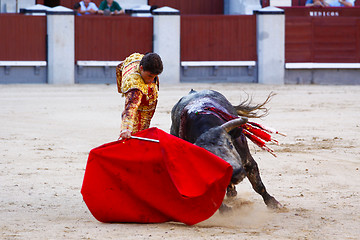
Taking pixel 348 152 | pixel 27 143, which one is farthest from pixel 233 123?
pixel 27 143

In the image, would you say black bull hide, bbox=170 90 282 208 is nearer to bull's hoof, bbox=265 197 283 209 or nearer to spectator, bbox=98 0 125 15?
bull's hoof, bbox=265 197 283 209

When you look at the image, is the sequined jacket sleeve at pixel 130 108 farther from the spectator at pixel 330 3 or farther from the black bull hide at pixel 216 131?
the spectator at pixel 330 3

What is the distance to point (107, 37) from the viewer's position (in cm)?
1174

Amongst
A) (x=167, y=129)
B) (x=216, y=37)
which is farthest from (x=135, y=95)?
(x=216, y=37)

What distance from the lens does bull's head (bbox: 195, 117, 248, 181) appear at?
3.14 metres

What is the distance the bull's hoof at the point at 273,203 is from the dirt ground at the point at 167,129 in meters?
0.04

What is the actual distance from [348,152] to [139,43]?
7.01m

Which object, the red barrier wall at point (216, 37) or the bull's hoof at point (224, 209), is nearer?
the bull's hoof at point (224, 209)

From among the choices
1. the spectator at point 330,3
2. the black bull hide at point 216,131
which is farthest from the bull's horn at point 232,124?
the spectator at point 330,3

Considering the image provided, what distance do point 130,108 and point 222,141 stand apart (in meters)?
0.45

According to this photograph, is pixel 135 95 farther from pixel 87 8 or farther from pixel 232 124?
pixel 87 8

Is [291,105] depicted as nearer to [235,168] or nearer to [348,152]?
[348,152]

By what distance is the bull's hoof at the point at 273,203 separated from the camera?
3562 mm

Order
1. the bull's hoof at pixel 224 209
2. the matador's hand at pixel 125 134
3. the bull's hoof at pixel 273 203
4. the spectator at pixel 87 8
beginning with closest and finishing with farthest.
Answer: the matador's hand at pixel 125 134, the bull's hoof at pixel 224 209, the bull's hoof at pixel 273 203, the spectator at pixel 87 8
